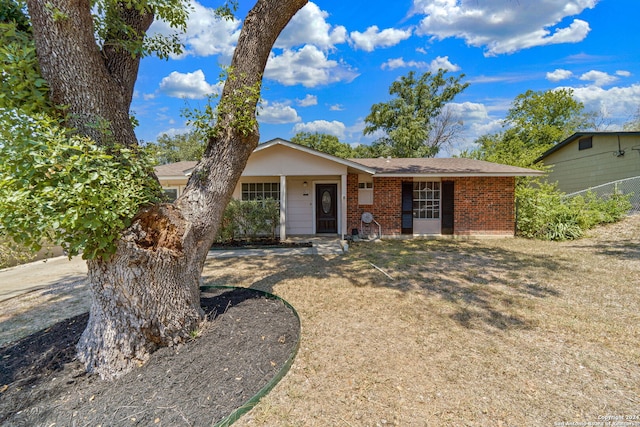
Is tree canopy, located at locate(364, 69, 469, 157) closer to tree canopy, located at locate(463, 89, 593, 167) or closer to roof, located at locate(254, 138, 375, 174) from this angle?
tree canopy, located at locate(463, 89, 593, 167)

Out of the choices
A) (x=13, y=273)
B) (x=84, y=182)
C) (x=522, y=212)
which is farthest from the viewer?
(x=522, y=212)

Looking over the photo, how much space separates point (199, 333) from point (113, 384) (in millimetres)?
839

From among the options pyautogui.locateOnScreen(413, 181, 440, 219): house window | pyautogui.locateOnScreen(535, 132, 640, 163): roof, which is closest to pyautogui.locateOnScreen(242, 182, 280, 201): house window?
pyautogui.locateOnScreen(413, 181, 440, 219): house window

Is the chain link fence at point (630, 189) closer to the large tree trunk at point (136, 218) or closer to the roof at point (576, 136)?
the roof at point (576, 136)

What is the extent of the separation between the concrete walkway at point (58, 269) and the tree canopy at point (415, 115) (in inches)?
686

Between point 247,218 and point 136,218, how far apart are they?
6811 millimetres

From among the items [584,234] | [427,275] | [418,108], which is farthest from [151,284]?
[418,108]

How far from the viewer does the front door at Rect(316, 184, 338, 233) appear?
37.5ft

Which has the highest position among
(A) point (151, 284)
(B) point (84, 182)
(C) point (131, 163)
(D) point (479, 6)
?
(D) point (479, 6)

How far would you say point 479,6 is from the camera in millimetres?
4957

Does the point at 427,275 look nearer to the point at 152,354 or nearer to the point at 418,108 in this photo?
the point at 152,354

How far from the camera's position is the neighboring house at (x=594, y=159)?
1273 cm

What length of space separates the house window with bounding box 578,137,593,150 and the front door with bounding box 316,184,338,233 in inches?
532

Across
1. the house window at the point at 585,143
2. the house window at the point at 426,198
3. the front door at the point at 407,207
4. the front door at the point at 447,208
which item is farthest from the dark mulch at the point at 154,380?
the house window at the point at 585,143
